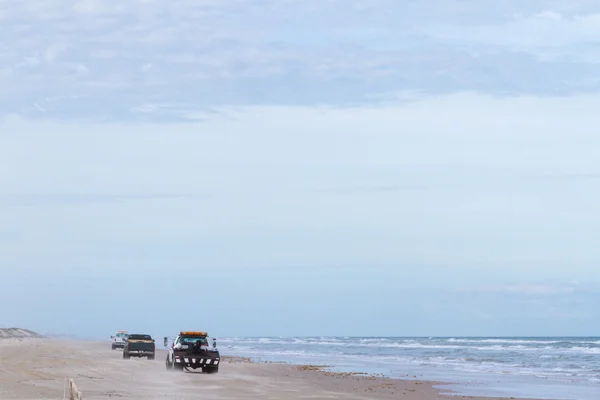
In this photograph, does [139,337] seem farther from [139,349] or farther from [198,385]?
[198,385]

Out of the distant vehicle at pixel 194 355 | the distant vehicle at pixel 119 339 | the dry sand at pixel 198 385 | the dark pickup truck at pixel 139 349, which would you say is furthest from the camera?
the distant vehicle at pixel 119 339

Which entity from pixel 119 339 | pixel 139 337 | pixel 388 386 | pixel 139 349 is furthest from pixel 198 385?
pixel 119 339

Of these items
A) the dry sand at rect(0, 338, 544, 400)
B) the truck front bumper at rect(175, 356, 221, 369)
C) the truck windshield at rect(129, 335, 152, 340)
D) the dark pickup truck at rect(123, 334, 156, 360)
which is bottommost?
the dry sand at rect(0, 338, 544, 400)

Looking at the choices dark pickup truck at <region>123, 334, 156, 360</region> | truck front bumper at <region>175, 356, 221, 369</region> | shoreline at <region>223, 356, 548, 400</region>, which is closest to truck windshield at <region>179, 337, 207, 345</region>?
truck front bumper at <region>175, 356, 221, 369</region>

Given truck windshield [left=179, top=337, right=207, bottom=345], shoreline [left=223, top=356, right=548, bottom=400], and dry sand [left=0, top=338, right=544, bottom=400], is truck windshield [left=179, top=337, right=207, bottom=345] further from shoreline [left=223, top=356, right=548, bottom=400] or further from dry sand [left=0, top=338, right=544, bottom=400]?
shoreline [left=223, top=356, right=548, bottom=400]

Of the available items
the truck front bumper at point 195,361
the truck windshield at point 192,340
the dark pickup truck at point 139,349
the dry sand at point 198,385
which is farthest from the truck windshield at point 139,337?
the truck front bumper at point 195,361

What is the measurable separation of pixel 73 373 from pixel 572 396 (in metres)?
20.1

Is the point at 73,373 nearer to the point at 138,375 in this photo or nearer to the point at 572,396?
the point at 138,375

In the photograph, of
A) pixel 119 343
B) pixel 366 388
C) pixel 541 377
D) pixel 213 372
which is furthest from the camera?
pixel 119 343

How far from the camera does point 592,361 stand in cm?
6412

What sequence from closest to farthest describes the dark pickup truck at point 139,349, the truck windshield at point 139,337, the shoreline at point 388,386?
the shoreline at point 388,386 → the dark pickup truck at point 139,349 → the truck windshield at point 139,337

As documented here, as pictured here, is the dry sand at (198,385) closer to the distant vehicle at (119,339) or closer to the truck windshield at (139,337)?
the truck windshield at (139,337)

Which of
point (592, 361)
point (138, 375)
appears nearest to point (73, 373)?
point (138, 375)

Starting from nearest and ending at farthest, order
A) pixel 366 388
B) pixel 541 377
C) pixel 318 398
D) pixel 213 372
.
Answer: pixel 318 398, pixel 366 388, pixel 213 372, pixel 541 377
